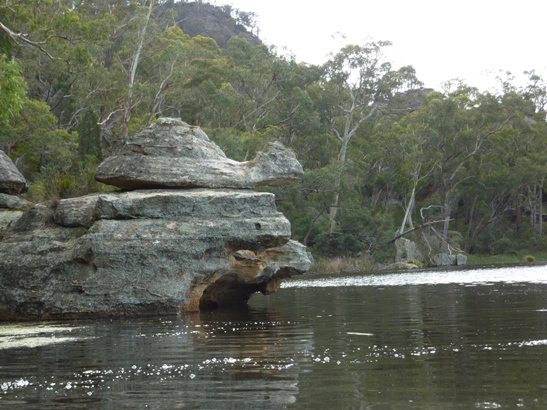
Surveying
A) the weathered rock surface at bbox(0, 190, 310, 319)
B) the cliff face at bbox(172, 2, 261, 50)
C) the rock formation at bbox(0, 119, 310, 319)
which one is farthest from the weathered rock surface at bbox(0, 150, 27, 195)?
the cliff face at bbox(172, 2, 261, 50)

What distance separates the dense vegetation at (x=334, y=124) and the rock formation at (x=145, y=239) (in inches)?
902

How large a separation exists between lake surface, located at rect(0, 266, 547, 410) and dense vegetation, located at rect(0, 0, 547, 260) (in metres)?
30.6

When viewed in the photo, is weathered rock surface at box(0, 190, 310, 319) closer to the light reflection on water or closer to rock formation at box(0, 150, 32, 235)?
rock formation at box(0, 150, 32, 235)

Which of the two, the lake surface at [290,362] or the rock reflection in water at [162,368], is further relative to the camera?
the rock reflection in water at [162,368]

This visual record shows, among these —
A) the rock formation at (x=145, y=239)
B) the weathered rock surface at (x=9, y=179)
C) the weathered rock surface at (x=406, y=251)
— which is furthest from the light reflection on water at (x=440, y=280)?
the weathered rock surface at (x=406, y=251)

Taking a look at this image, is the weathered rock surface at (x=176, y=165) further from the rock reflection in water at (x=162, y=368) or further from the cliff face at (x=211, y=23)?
the cliff face at (x=211, y=23)

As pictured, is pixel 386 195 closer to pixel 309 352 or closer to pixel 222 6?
pixel 309 352

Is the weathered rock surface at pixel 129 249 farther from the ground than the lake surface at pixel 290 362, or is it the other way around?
the weathered rock surface at pixel 129 249

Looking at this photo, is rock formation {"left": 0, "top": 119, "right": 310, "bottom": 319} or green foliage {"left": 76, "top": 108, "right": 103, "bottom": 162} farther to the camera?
green foliage {"left": 76, "top": 108, "right": 103, "bottom": 162}

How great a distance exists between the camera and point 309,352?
10133mm

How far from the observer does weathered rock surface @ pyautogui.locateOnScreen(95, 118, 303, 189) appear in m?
20.3

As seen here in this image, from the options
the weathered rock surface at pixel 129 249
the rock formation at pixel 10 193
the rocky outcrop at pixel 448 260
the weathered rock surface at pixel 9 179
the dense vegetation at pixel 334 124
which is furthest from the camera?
the rocky outcrop at pixel 448 260

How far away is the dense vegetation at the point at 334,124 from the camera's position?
5169cm

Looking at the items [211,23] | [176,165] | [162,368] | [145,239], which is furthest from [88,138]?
[211,23]
